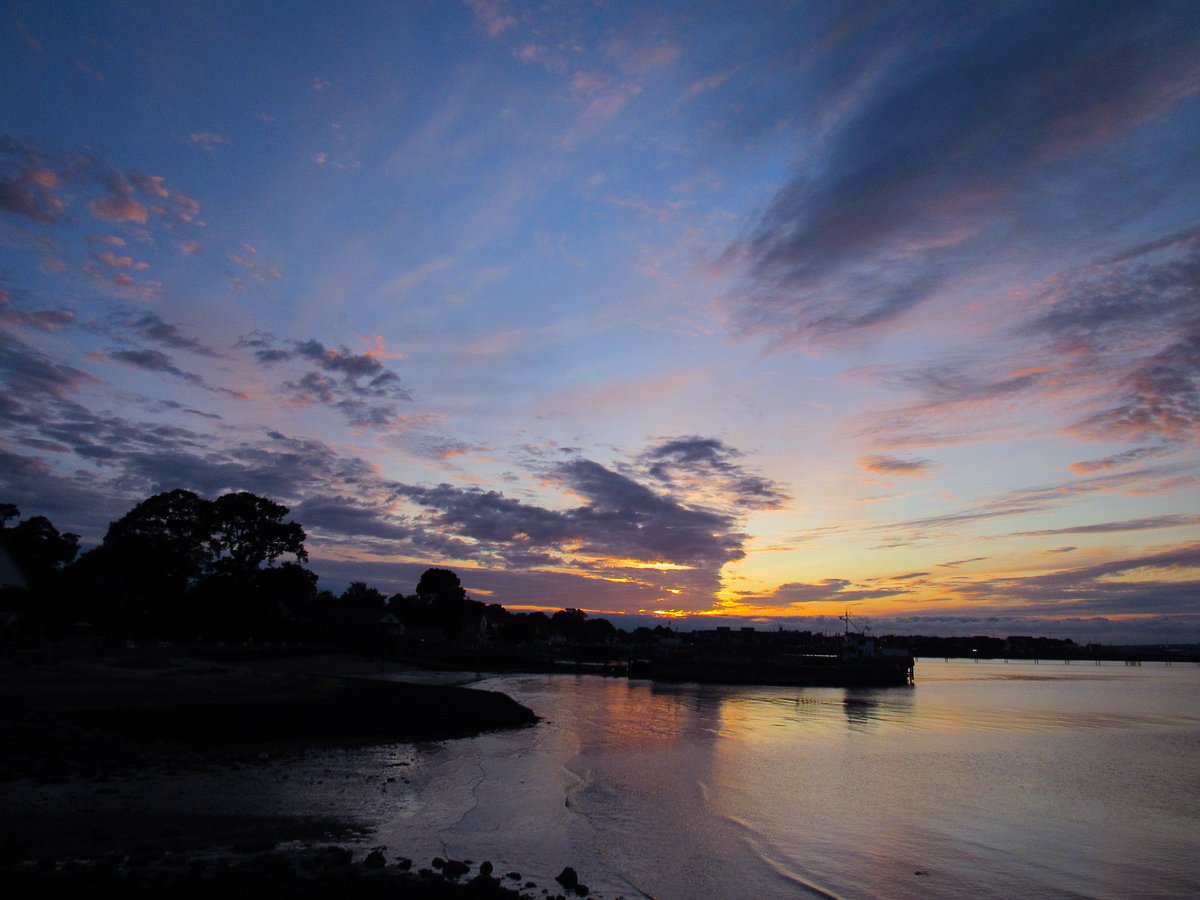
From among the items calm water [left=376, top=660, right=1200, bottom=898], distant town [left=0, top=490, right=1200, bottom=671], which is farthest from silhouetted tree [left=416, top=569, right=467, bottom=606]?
calm water [left=376, top=660, right=1200, bottom=898]

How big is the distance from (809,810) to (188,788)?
1757 cm

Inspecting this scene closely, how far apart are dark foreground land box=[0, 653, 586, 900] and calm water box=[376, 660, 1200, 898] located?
2.23 m

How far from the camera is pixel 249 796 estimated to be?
712 inches

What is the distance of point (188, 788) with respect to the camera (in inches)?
719

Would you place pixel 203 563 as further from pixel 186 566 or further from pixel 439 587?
pixel 439 587

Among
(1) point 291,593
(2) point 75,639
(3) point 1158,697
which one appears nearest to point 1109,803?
(2) point 75,639

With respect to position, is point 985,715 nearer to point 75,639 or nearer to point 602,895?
point 602,895

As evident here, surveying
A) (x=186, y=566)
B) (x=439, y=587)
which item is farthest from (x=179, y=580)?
(x=439, y=587)

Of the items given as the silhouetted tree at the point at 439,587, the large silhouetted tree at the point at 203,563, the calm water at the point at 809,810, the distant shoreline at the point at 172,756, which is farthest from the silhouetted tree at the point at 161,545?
the silhouetted tree at the point at 439,587

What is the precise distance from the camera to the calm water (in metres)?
15.9

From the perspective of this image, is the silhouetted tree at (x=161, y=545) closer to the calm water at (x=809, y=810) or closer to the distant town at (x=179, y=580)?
the distant town at (x=179, y=580)

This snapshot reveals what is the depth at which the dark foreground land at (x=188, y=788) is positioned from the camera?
1140 centimetres

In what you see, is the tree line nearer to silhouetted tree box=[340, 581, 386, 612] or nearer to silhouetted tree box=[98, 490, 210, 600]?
silhouetted tree box=[98, 490, 210, 600]

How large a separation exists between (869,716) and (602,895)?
53.5 metres
